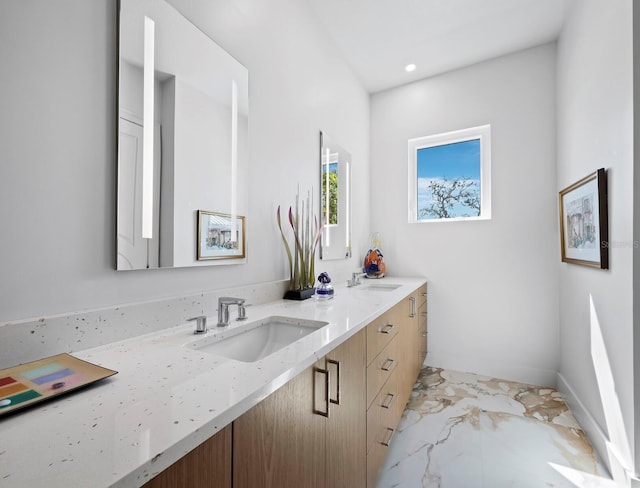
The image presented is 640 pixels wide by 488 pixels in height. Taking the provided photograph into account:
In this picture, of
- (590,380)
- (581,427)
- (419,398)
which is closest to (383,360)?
(419,398)

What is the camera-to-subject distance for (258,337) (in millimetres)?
1229

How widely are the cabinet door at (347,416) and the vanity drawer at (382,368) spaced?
83 mm

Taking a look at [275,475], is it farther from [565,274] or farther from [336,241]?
[565,274]

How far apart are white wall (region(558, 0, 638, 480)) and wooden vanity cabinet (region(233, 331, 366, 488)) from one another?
120 cm

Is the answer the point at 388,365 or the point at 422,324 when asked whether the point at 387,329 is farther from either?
the point at 422,324

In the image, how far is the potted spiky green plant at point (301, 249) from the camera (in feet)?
5.65

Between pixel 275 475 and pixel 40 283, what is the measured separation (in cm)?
75

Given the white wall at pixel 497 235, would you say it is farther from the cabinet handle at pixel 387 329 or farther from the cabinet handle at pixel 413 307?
the cabinet handle at pixel 387 329

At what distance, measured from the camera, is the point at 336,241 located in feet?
8.00

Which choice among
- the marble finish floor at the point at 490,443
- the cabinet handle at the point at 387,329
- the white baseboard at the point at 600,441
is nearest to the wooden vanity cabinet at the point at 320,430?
the cabinet handle at the point at 387,329

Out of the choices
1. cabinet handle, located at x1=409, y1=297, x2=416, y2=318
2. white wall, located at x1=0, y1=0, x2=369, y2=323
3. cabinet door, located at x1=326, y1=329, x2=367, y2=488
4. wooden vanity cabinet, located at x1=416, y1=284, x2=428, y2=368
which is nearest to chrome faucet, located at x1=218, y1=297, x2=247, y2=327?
white wall, located at x1=0, y1=0, x2=369, y2=323

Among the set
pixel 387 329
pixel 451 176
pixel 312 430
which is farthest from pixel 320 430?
pixel 451 176

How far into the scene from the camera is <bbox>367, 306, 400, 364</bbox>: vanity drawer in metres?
1.30

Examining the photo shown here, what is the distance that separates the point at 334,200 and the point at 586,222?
158 centimetres
